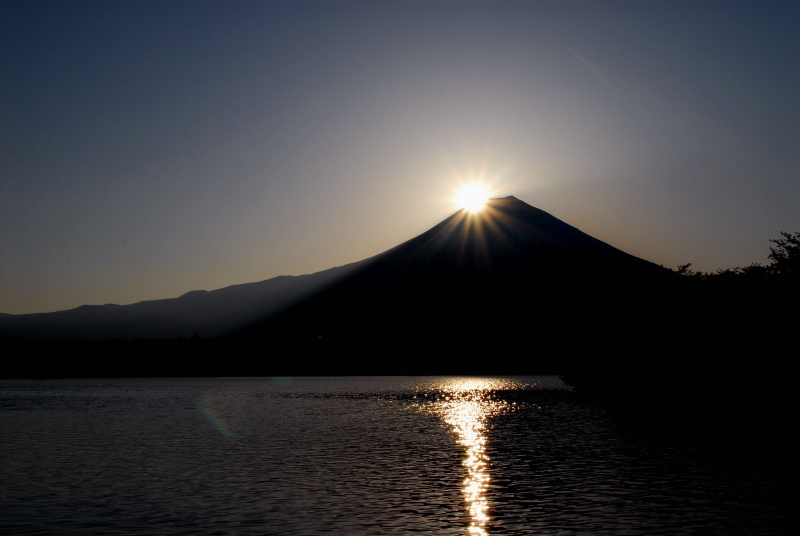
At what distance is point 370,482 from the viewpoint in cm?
2875

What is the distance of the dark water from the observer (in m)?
21.3

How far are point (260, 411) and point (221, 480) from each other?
4413cm

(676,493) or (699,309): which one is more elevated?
(699,309)

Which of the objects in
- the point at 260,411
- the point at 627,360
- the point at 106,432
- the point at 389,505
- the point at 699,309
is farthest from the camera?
the point at 260,411

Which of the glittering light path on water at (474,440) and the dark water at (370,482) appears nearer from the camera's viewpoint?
the dark water at (370,482)

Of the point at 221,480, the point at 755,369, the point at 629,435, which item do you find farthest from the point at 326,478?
the point at 755,369

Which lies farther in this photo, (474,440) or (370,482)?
(474,440)

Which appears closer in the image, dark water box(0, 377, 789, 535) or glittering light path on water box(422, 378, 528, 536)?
dark water box(0, 377, 789, 535)

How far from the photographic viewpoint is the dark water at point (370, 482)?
2133 centimetres

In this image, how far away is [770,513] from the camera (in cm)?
2231

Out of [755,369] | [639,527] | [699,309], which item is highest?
[699,309]

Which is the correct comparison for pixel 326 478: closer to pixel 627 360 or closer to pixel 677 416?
pixel 677 416

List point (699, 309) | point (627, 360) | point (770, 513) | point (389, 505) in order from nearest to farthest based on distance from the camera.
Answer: point (770, 513) → point (389, 505) → point (699, 309) → point (627, 360)

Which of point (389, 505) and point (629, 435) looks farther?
point (629, 435)
